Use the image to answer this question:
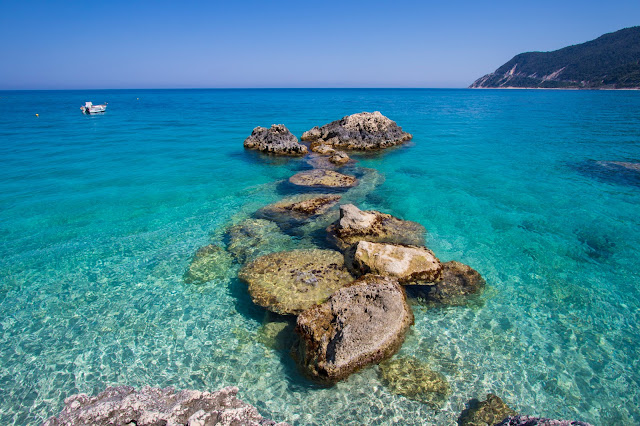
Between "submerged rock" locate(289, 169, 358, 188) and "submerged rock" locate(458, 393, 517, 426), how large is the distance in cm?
1361

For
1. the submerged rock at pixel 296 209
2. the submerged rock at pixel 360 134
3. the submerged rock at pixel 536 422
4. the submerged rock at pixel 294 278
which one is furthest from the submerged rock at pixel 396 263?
the submerged rock at pixel 360 134

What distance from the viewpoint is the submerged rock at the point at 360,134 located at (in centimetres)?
3103

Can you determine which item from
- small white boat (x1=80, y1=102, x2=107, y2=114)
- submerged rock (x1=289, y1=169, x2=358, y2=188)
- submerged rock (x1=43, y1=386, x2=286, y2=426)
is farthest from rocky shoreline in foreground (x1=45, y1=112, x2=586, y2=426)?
small white boat (x1=80, y1=102, x2=107, y2=114)

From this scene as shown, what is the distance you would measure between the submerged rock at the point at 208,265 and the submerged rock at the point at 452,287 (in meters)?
6.25

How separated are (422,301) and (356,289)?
93.1 inches

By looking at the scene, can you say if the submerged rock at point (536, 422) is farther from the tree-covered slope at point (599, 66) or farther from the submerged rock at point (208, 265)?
the tree-covered slope at point (599, 66)

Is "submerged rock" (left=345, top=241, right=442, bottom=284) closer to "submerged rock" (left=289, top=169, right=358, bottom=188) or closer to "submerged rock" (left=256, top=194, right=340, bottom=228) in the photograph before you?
"submerged rock" (left=256, top=194, right=340, bottom=228)

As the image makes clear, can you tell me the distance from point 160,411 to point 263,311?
4321 millimetres

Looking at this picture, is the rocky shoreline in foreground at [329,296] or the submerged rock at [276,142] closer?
the rocky shoreline in foreground at [329,296]

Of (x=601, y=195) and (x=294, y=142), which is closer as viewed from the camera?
(x=601, y=195)

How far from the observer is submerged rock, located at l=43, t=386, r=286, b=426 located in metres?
4.66

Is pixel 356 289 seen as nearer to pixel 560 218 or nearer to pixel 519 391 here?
pixel 519 391

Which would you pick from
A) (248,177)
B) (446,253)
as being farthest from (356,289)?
(248,177)

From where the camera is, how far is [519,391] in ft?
22.9
